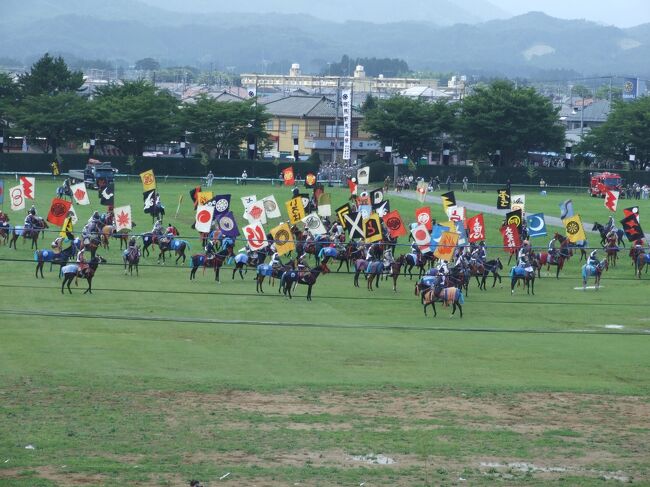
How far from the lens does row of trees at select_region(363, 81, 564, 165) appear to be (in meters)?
104

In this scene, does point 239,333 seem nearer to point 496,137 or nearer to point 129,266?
point 129,266

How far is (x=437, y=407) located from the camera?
2519 centimetres

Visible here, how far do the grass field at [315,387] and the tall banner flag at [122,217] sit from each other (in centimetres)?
637

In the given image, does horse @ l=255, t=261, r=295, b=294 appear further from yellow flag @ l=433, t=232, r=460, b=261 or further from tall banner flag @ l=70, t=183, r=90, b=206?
tall banner flag @ l=70, t=183, r=90, b=206

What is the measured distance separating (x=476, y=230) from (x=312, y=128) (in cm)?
9342

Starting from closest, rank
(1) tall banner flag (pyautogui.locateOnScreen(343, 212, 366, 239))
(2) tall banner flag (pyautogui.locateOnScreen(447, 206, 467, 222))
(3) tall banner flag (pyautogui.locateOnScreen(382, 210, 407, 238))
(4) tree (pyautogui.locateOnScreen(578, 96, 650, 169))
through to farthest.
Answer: (1) tall banner flag (pyautogui.locateOnScreen(343, 212, 366, 239)) → (3) tall banner flag (pyautogui.locateOnScreen(382, 210, 407, 238)) → (2) tall banner flag (pyautogui.locateOnScreen(447, 206, 467, 222)) → (4) tree (pyautogui.locateOnScreen(578, 96, 650, 169))

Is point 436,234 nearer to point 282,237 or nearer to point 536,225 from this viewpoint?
point 536,225

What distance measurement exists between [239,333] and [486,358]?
7.28 m

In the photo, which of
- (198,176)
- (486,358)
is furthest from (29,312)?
(198,176)

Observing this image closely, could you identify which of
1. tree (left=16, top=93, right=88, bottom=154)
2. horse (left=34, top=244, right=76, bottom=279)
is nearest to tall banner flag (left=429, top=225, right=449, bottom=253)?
horse (left=34, top=244, right=76, bottom=279)

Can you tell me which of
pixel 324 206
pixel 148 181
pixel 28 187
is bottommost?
pixel 324 206

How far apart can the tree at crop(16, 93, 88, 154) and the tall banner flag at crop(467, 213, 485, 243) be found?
2426 inches

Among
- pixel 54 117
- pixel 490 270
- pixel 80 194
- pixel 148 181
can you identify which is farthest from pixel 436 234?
pixel 54 117

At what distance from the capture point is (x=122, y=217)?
49.8 metres
